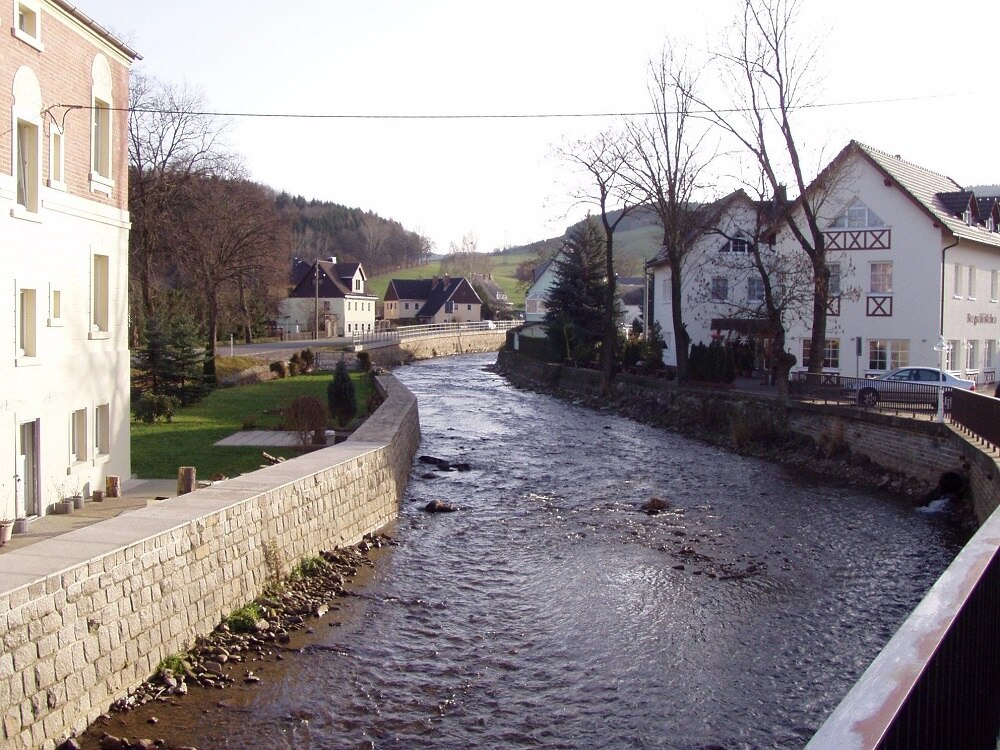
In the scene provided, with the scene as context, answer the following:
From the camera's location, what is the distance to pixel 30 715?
739cm

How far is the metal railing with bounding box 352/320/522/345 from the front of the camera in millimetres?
67250

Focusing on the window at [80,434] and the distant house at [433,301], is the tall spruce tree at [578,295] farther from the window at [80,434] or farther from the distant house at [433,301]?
the distant house at [433,301]

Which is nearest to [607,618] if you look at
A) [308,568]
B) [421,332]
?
[308,568]

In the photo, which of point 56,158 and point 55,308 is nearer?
point 56,158

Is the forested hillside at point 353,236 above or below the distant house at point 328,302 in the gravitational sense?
above

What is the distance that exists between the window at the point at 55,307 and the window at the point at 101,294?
1.58 metres

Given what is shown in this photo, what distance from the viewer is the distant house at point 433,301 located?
104 m

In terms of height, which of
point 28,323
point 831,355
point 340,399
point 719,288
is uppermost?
point 719,288

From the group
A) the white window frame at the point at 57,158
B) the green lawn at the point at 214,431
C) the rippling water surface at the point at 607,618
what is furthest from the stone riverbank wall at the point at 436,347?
the white window frame at the point at 57,158

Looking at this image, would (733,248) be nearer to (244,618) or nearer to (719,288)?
(719,288)

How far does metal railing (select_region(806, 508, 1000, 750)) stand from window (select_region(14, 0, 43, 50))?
15040 mm

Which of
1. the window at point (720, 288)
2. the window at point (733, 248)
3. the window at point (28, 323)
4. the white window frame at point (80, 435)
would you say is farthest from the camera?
the window at point (720, 288)

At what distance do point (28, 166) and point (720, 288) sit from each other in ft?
117

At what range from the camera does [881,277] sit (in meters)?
34.1
